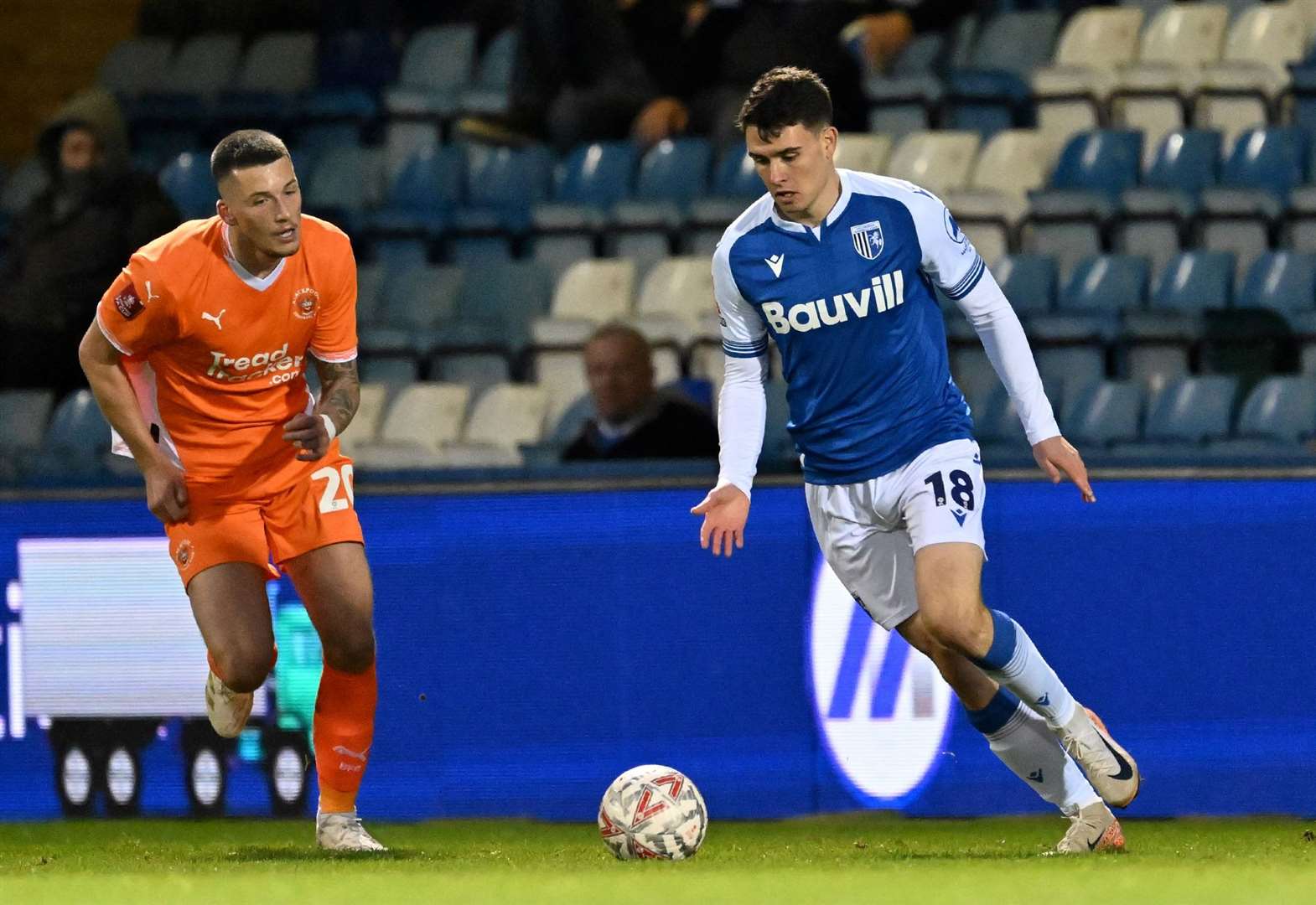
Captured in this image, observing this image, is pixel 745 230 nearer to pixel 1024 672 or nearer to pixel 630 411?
pixel 1024 672

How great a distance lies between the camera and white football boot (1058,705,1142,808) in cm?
562

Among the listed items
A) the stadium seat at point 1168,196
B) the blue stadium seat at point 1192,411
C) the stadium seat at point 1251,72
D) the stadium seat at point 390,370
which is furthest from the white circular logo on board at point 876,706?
the stadium seat at point 1251,72

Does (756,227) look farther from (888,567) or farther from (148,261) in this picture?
(148,261)

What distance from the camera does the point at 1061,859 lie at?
5.61 metres

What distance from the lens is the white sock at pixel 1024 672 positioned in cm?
559

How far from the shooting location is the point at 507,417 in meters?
10.5

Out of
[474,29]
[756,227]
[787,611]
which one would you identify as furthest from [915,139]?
[756,227]

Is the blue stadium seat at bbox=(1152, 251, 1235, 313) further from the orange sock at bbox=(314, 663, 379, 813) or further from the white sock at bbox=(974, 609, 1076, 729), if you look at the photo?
the orange sock at bbox=(314, 663, 379, 813)

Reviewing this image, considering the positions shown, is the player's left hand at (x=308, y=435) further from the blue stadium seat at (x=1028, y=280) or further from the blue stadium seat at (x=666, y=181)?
the blue stadium seat at (x=666, y=181)

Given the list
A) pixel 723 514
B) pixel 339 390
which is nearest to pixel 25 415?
pixel 339 390

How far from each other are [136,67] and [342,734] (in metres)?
8.09

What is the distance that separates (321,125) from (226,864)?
296 inches

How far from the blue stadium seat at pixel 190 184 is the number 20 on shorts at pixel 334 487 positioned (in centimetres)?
600

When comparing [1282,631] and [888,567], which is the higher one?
[888,567]
